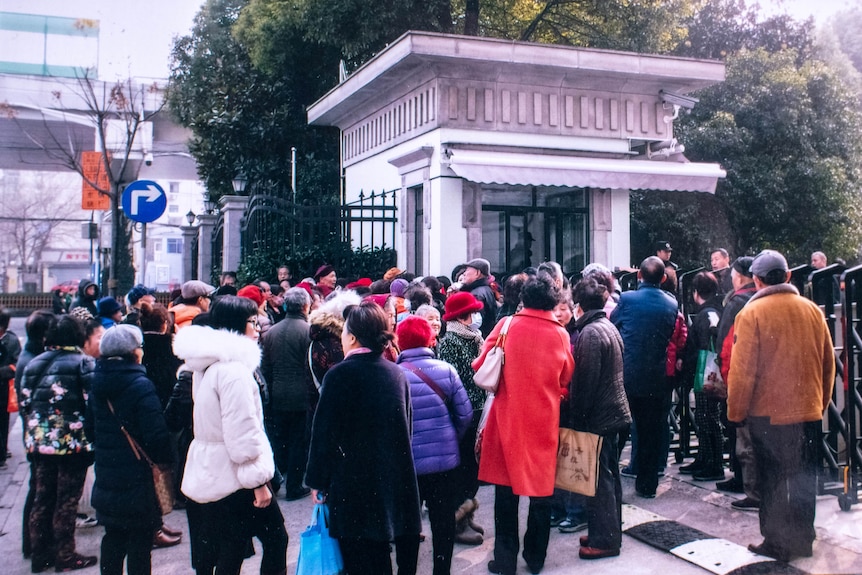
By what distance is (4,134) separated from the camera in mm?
32156

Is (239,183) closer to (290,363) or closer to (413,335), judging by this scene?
(290,363)

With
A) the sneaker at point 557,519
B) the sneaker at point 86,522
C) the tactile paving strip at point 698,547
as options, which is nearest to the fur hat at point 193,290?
the sneaker at point 86,522

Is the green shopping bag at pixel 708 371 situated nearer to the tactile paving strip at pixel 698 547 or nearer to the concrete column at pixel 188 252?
the tactile paving strip at pixel 698 547

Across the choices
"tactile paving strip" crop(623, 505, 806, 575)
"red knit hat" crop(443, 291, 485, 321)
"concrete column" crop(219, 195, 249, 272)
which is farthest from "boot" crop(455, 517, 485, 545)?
"concrete column" crop(219, 195, 249, 272)

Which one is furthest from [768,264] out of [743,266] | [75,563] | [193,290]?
[75,563]

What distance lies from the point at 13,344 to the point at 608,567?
266 inches

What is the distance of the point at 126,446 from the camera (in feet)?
14.5

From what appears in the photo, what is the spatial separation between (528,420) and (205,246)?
1589 centimetres

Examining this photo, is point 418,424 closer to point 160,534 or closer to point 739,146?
point 160,534

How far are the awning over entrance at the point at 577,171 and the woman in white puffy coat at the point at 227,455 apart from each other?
24.4 feet

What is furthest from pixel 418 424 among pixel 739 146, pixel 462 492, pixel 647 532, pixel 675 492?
pixel 739 146

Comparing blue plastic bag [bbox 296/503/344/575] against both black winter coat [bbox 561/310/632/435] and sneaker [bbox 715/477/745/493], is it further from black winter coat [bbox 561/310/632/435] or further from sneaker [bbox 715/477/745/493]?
sneaker [bbox 715/477/745/493]

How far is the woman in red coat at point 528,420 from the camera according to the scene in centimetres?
482

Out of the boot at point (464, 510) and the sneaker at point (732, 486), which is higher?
the boot at point (464, 510)
